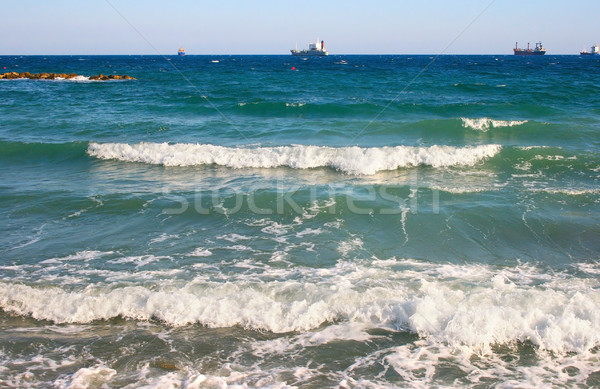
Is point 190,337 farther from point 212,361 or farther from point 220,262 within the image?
point 220,262

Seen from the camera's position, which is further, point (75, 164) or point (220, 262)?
point (75, 164)

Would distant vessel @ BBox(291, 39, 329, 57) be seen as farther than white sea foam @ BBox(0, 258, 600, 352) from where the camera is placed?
Yes

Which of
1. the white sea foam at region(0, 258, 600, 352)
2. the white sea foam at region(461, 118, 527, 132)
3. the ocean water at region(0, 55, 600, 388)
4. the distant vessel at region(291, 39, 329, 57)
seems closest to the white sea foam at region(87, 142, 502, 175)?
the ocean water at region(0, 55, 600, 388)

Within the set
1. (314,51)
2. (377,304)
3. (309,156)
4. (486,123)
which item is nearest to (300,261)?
(377,304)

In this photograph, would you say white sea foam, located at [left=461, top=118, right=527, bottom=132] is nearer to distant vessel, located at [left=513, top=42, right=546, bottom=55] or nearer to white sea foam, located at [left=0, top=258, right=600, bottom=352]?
white sea foam, located at [left=0, top=258, right=600, bottom=352]

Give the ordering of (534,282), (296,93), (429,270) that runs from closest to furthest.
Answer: (534,282), (429,270), (296,93)

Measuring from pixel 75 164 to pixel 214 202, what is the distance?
6.80 meters

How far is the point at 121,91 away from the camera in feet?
113

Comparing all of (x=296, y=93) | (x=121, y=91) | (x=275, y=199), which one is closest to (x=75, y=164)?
(x=275, y=199)

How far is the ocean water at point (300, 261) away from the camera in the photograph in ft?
17.1

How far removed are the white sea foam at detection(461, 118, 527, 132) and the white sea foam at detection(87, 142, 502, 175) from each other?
13.0ft

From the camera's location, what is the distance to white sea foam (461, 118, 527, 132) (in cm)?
1962

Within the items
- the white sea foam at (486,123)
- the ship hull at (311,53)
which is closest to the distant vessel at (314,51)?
the ship hull at (311,53)

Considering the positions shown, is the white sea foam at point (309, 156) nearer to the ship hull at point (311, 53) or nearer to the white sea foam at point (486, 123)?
the white sea foam at point (486, 123)
